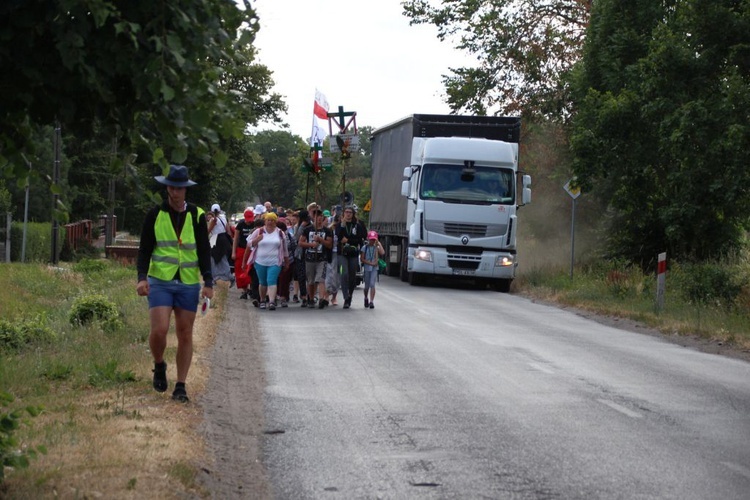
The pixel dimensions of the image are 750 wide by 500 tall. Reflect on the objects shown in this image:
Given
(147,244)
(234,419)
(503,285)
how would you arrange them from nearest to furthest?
(234,419), (147,244), (503,285)

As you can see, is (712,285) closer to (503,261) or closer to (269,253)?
(503,261)

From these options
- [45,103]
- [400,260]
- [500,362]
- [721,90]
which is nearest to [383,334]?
[500,362]

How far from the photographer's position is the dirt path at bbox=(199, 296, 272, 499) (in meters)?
7.34

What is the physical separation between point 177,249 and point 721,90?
1481 centimetres

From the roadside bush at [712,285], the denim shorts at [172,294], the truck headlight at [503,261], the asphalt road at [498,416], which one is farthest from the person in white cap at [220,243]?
the denim shorts at [172,294]

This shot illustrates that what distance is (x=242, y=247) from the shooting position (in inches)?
913

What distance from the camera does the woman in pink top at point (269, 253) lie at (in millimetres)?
20797

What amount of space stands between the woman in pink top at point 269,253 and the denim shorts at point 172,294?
10.9 meters

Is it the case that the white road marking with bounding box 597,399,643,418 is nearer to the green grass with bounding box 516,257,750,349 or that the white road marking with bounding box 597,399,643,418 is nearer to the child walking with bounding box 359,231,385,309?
the green grass with bounding box 516,257,750,349

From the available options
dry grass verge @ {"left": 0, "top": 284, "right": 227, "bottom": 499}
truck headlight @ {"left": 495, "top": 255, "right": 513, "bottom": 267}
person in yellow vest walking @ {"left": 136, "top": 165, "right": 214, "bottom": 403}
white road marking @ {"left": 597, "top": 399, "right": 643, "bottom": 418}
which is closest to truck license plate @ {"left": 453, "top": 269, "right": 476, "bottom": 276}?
truck headlight @ {"left": 495, "top": 255, "right": 513, "bottom": 267}

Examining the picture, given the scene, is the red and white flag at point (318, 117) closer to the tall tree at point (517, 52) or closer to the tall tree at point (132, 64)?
the tall tree at point (517, 52)

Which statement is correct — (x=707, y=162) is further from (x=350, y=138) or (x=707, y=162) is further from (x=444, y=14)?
(x=444, y=14)

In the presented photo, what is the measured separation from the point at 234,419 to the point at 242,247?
44.9 feet

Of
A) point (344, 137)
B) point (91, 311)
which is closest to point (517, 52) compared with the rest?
point (344, 137)
